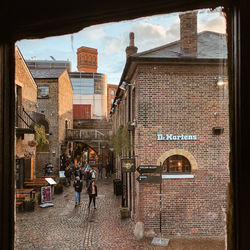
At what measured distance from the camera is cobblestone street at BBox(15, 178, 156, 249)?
27.1 ft

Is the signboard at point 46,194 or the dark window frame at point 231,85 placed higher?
the dark window frame at point 231,85

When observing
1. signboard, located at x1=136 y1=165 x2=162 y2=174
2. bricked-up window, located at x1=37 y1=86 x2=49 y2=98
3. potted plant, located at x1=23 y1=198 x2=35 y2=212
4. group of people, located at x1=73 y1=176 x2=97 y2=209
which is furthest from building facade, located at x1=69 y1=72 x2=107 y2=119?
signboard, located at x1=136 y1=165 x2=162 y2=174

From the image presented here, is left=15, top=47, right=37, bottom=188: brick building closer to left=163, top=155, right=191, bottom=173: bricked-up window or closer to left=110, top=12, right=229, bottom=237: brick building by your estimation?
left=110, top=12, right=229, bottom=237: brick building

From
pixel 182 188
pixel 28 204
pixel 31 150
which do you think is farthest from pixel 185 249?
pixel 31 150

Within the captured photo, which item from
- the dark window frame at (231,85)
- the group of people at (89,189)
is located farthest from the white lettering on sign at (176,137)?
the dark window frame at (231,85)

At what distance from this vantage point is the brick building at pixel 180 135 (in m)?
9.18

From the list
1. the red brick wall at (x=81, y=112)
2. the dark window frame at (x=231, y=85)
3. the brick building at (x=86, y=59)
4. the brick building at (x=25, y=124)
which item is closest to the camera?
the dark window frame at (x=231, y=85)

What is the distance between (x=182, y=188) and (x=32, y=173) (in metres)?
10.5

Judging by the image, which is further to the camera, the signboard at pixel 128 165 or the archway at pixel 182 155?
the signboard at pixel 128 165

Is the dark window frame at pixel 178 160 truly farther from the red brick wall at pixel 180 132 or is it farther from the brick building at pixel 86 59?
the brick building at pixel 86 59

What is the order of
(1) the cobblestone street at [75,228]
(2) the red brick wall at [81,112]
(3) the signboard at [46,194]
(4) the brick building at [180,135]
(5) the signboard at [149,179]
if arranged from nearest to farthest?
(1) the cobblestone street at [75,228], (5) the signboard at [149,179], (4) the brick building at [180,135], (3) the signboard at [46,194], (2) the red brick wall at [81,112]

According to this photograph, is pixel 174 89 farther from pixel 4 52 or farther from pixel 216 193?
pixel 4 52

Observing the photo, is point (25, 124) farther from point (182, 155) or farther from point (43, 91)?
point (43, 91)

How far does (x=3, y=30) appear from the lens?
4.71ft
